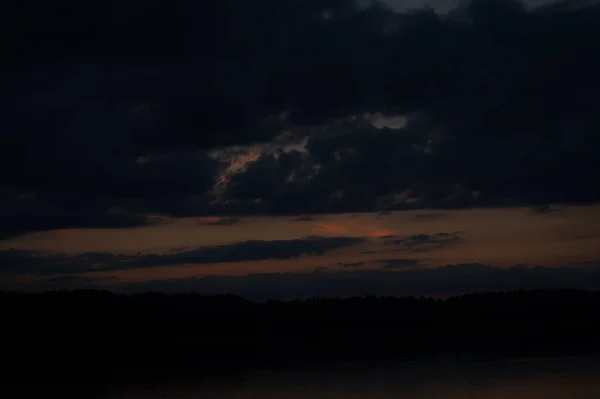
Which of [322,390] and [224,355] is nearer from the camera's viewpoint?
[322,390]

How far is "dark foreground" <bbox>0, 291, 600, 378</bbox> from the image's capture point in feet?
169

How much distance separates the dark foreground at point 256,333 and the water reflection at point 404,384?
17.7ft

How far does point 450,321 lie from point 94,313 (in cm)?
2920

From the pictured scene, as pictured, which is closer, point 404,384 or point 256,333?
point 404,384

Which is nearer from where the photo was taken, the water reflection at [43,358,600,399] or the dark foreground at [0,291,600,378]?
the water reflection at [43,358,600,399]

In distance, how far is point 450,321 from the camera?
75.2 meters

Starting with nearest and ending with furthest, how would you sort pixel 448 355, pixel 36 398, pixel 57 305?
pixel 36 398
pixel 448 355
pixel 57 305

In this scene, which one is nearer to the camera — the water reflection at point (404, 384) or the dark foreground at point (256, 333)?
the water reflection at point (404, 384)

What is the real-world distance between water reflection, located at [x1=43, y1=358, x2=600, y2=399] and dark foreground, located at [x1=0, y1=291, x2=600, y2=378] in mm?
5398

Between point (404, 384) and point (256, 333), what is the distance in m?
32.5

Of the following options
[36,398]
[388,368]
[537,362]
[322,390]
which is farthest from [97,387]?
[537,362]

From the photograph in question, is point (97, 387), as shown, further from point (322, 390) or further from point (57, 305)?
point (57, 305)

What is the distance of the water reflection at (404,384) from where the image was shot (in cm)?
3284

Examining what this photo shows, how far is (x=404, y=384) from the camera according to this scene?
3625 cm
